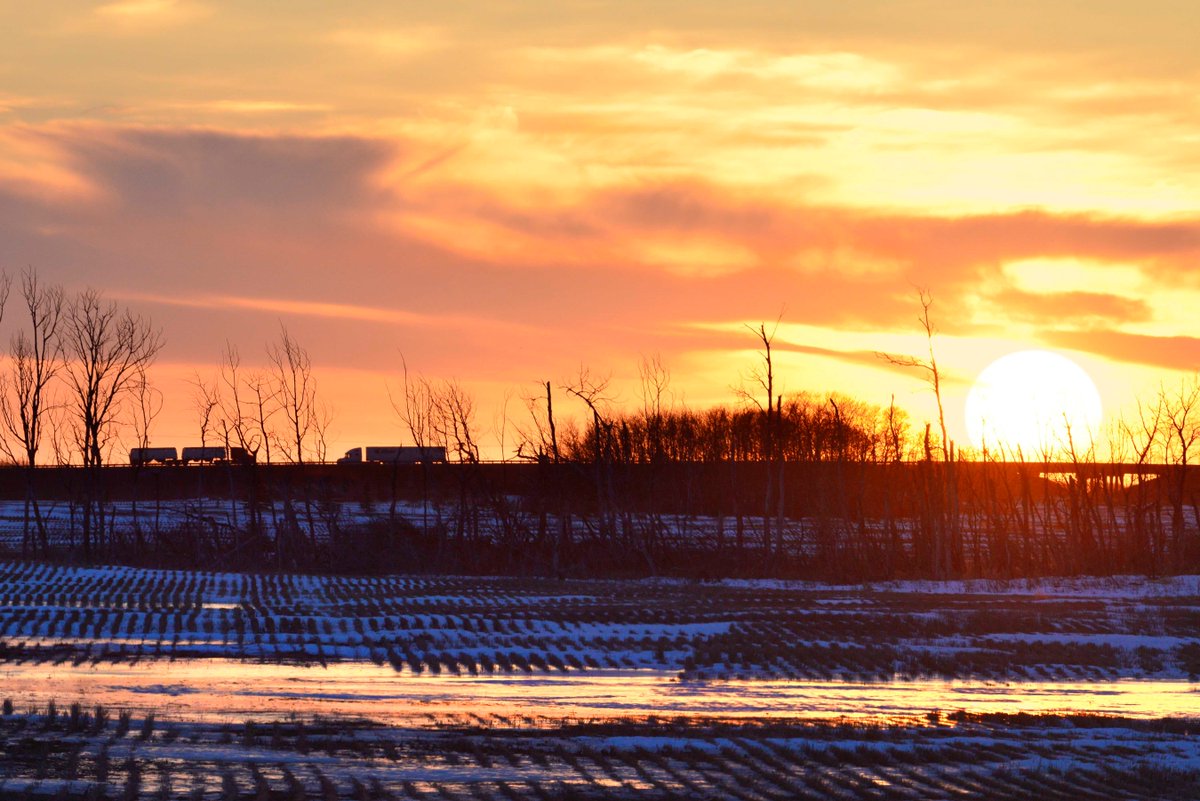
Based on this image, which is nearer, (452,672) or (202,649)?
(452,672)

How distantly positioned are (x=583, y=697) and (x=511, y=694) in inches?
31.3

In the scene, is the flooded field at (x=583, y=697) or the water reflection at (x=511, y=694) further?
the water reflection at (x=511, y=694)

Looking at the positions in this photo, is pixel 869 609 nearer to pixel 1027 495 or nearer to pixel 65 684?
pixel 65 684

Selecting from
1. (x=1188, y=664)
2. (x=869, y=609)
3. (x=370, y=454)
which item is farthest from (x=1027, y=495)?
(x=370, y=454)

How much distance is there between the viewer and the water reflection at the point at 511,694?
13164 millimetres

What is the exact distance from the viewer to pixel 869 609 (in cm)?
2727

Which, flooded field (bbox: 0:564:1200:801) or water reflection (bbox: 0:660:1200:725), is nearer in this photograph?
flooded field (bbox: 0:564:1200:801)

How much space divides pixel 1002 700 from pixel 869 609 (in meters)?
12.3

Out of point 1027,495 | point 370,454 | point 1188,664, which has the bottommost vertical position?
point 1188,664

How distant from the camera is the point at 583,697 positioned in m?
14.7

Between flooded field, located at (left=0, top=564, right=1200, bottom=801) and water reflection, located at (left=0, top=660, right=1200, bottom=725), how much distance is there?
7 centimetres

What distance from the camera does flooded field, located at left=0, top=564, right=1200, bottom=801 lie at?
9.70 m

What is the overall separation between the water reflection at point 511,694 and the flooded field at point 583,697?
0.24 ft

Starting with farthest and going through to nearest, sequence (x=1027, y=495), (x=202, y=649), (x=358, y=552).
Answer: (x=1027, y=495) < (x=358, y=552) < (x=202, y=649)
